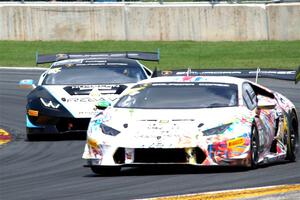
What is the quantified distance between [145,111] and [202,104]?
0.64 metres

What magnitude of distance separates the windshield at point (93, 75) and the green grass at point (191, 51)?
11.6 meters

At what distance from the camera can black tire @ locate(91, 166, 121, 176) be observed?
1159 centimetres

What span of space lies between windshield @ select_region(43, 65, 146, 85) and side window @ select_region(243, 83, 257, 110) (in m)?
4.60

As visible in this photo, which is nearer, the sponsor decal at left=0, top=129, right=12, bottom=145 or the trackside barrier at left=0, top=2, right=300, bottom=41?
the sponsor decal at left=0, top=129, right=12, bottom=145

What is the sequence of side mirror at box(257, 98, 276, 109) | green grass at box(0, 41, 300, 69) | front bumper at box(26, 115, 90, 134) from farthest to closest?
green grass at box(0, 41, 300, 69) < front bumper at box(26, 115, 90, 134) < side mirror at box(257, 98, 276, 109)

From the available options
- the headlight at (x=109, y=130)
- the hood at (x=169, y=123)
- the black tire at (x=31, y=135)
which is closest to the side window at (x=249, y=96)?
the hood at (x=169, y=123)

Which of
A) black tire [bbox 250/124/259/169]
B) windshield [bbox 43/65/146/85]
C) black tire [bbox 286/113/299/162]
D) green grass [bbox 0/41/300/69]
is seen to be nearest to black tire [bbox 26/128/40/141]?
windshield [bbox 43/65/146/85]

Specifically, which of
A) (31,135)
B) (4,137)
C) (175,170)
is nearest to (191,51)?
(4,137)

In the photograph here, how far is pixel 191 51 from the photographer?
112 feet

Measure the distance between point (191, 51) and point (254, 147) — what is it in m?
22.5

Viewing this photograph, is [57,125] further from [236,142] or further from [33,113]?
[236,142]

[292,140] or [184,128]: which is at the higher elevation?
[184,128]

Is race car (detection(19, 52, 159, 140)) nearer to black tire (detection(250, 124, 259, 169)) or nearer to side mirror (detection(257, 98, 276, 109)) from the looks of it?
side mirror (detection(257, 98, 276, 109))

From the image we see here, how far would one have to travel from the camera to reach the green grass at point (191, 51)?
3068cm
